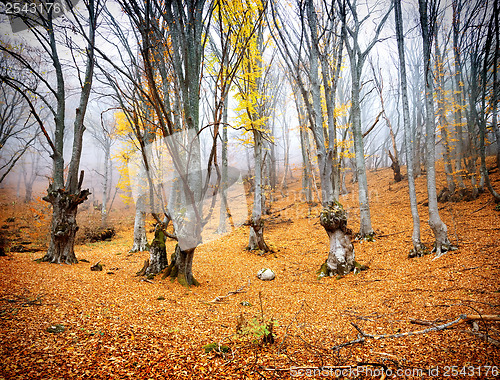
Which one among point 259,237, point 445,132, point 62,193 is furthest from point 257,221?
point 445,132

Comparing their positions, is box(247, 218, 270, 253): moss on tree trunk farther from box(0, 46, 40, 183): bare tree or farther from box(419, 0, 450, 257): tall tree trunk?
box(0, 46, 40, 183): bare tree

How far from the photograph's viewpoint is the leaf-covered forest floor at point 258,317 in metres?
1.76

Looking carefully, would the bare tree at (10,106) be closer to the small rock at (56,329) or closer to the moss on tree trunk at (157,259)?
the moss on tree trunk at (157,259)

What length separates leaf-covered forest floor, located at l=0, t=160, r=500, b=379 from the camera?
1764 mm

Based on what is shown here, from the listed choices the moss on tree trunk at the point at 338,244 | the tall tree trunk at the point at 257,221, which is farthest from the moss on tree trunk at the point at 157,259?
the moss on tree trunk at the point at 338,244

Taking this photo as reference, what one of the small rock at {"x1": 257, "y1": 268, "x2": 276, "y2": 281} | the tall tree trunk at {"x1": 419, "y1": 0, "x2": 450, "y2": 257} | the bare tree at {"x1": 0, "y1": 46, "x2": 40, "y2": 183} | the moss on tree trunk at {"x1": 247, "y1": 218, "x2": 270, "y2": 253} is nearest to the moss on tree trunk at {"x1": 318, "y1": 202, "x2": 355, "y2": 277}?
the small rock at {"x1": 257, "y1": 268, "x2": 276, "y2": 281}

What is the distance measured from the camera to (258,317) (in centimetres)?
307

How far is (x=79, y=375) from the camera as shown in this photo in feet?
5.05

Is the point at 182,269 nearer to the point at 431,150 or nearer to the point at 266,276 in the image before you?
the point at 266,276

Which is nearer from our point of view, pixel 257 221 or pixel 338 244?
pixel 338 244

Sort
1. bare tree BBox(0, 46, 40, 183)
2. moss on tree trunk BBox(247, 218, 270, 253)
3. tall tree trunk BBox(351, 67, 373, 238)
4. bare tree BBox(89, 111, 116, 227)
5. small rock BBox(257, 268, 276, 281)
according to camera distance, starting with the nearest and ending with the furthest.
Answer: small rock BBox(257, 268, 276, 281), bare tree BBox(0, 46, 40, 183), tall tree trunk BBox(351, 67, 373, 238), moss on tree trunk BBox(247, 218, 270, 253), bare tree BBox(89, 111, 116, 227)

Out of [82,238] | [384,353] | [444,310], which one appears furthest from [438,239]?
[82,238]

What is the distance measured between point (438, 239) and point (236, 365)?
5412 millimetres

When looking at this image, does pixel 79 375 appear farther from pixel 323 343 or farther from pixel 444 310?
pixel 444 310
